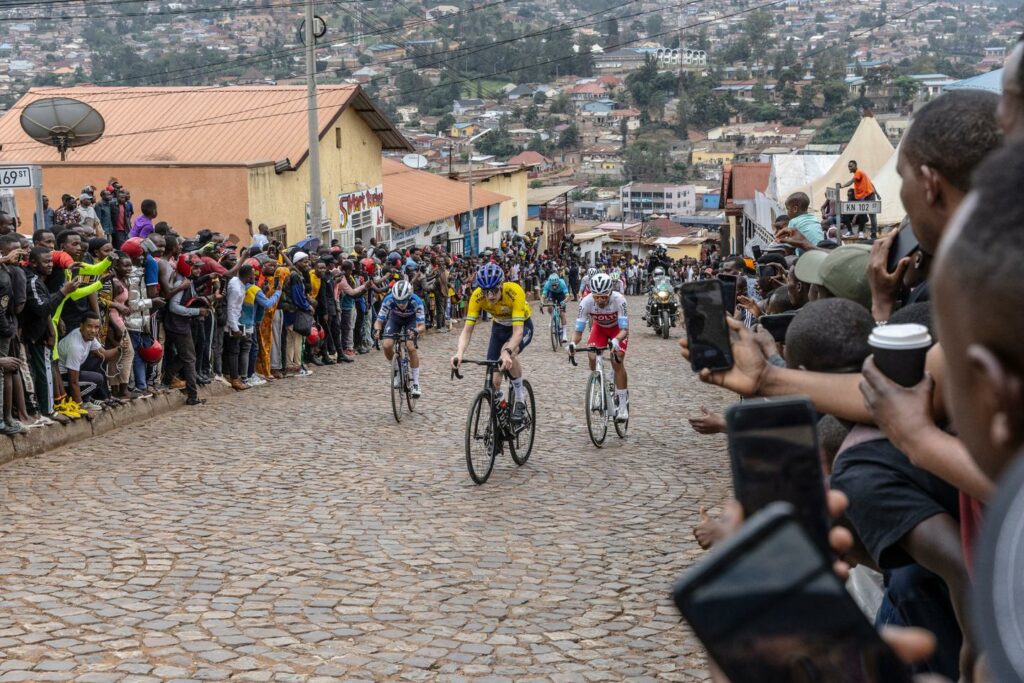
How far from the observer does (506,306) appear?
41.1 ft

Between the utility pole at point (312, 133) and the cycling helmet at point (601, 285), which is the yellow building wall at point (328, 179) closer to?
the utility pole at point (312, 133)

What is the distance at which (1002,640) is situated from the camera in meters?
1.25

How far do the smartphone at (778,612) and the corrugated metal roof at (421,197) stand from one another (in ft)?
151

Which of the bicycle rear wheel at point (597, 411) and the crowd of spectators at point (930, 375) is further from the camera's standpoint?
the bicycle rear wheel at point (597, 411)

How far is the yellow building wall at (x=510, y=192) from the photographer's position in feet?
220

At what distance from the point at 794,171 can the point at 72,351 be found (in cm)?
3215

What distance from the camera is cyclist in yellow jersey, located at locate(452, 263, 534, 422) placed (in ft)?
39.5

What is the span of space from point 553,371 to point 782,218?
29.0 feet

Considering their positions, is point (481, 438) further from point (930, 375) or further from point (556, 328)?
point (556, 328)

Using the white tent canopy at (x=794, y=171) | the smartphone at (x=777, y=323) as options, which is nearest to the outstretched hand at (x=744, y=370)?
the smartphone at (x=777, y=323)

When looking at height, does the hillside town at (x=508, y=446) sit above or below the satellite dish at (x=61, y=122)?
below

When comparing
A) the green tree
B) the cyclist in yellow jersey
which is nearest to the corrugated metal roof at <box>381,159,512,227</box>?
the cyclist in yellow jersey

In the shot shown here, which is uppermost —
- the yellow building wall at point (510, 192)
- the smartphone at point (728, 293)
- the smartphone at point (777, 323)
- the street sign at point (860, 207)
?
the smartphone at point (728, 293)

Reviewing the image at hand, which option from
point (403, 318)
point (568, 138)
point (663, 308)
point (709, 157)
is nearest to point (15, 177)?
point (403, 318)
